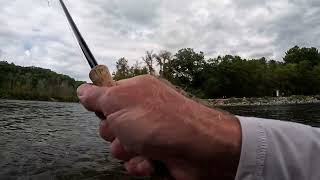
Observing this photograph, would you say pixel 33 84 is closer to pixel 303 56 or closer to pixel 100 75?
pixel 303 56

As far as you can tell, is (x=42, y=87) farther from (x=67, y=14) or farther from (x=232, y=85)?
(x=67, y=14)

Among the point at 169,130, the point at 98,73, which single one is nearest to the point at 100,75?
the point at 98,73

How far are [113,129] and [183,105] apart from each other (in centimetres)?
26

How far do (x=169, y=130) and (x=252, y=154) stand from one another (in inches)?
11.4

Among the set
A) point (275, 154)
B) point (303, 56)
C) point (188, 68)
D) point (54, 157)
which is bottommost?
point (54, 157)

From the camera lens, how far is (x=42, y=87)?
106 m

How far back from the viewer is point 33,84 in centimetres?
11025

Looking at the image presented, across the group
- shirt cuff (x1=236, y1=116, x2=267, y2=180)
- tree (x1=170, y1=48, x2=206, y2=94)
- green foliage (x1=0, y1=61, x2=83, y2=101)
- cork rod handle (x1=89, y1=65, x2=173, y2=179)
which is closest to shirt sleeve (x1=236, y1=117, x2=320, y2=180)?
shirt cuff (x1=236, y1=116, x2=267, y2=180)

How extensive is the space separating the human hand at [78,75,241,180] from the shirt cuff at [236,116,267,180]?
3 centimetres

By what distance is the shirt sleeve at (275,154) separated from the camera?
1297 mm

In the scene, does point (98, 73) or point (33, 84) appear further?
point (33, 84)

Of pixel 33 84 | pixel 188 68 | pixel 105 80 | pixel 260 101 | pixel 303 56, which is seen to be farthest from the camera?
pixel 303 56

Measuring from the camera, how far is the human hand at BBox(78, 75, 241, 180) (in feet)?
4.25

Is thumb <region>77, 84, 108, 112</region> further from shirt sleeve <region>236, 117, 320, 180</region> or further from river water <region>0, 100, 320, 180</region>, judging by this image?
river water <region>0, 100, 320, 180</region>
